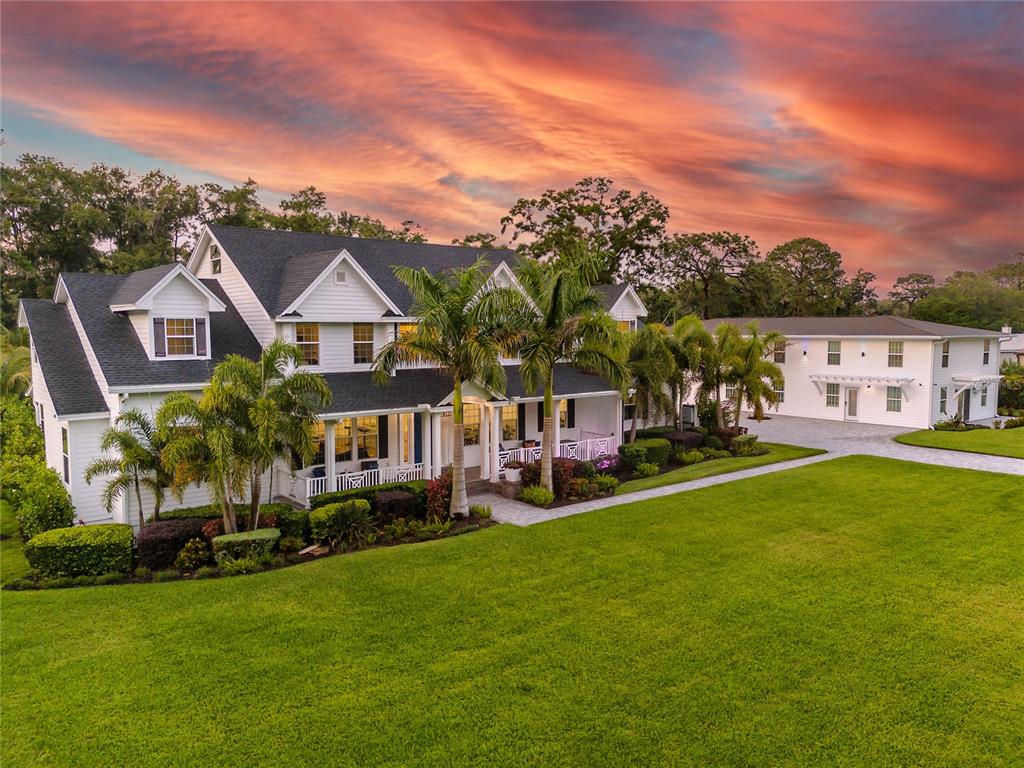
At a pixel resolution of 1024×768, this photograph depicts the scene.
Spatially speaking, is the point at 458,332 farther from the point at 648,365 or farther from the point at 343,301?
the point at 648,365

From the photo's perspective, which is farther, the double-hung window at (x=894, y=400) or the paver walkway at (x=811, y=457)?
the double-hung window at (x=894, y=400)

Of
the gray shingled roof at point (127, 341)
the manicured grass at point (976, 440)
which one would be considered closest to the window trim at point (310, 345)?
the gray shingled roof at point (127, 341)

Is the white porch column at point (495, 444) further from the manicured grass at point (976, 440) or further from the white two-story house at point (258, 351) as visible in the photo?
the manicured grass at point (976, 440)

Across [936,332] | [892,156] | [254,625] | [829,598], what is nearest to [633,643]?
[829,598]

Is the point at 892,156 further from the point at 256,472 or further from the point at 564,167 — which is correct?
the point at 256,472

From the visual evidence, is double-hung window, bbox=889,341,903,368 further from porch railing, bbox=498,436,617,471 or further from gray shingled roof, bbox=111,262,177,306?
gray shingled roof, bbox=111,262,177,306
